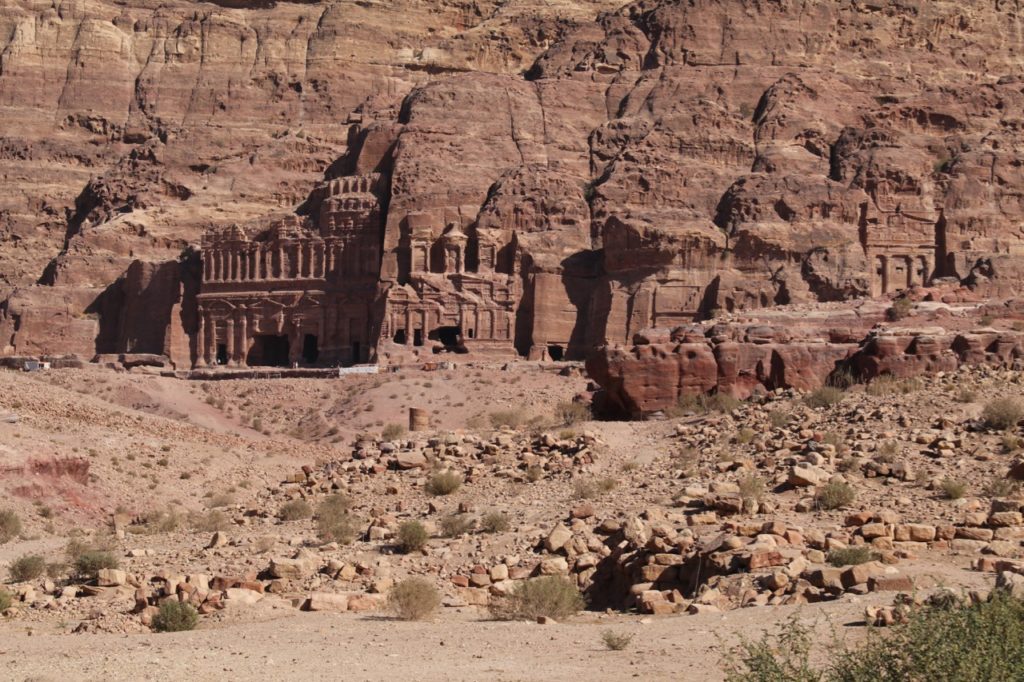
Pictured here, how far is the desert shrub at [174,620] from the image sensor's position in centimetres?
1898

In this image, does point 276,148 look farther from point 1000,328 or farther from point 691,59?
point 1000,328

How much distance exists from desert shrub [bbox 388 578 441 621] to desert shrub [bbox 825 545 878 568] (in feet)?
16.0

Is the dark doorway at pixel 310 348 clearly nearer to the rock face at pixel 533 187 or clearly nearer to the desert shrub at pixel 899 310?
the rock face at pixel 533 187

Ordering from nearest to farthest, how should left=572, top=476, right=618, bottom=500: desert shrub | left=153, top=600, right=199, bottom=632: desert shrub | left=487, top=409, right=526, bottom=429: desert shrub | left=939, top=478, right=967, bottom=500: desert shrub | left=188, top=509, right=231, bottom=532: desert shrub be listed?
1. left=153, top=600, right=199, bottom=632: desert shrub
2. left=939, top=478, right=967, bottom=500: desert shrub
3. left=572, top=476, right=618, bottom=500: desert shrub
4. left=188, top=509, right=231, bottom=532: desert shrub
5. left=487, top=409, right=526, bottom=429: desert shrub

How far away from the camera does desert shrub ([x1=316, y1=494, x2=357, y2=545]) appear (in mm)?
25281

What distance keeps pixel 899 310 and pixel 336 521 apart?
1061 inches

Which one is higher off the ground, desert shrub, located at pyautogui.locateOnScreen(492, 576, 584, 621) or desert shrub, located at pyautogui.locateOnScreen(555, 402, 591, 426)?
desert shrub, located at pyautogui.locateOnScreen(555, 402, 591, 426)

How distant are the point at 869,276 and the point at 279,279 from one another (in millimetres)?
29422

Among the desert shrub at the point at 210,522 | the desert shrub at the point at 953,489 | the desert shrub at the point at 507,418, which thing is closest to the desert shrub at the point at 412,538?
the desert shrub at the point at 210,522

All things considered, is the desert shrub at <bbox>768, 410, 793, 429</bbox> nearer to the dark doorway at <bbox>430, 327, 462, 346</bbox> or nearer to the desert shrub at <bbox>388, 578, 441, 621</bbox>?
the desert shrub at <bbox>388, 578, 441, 621</bbox>

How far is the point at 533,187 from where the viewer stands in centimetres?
7719

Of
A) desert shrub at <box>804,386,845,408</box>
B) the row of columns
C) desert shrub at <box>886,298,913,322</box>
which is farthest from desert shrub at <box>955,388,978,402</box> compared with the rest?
the row of columns

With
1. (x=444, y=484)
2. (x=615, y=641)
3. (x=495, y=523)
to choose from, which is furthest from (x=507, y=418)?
(x=615, y=641)

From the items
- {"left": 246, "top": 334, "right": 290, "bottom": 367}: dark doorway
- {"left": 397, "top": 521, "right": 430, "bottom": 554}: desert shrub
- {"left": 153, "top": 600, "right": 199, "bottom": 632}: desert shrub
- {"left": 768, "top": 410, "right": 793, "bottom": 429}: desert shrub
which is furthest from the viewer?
{"left": 246, "top": 334, "right": 290, "bottom": 367}: dark doorway
